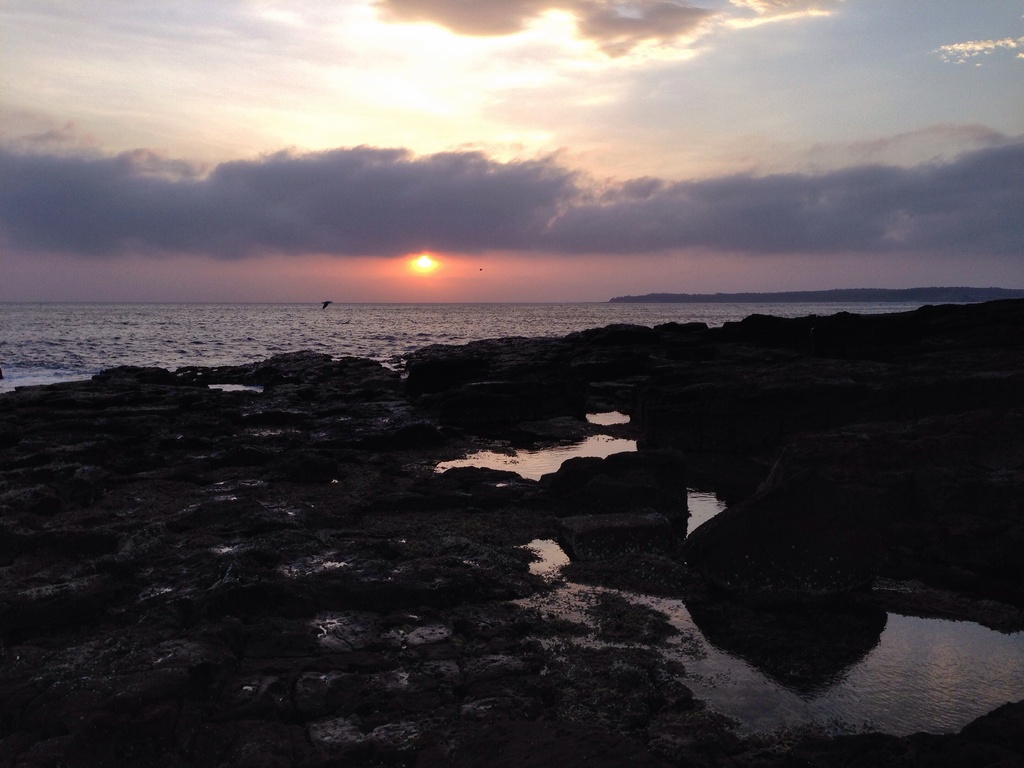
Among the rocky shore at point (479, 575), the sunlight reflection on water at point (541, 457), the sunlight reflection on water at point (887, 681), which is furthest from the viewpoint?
the sunlight reflection on water at point (541, 457)

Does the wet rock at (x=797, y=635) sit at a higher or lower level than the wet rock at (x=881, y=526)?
lower

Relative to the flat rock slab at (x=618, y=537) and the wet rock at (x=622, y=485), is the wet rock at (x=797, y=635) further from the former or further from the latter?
the wet rock at (x=622, y=485)

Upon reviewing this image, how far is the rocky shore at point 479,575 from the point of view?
5.18 meters

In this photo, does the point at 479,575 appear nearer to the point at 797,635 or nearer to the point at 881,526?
the point at 797,635

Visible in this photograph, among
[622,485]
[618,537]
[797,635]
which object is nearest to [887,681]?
[797,635]

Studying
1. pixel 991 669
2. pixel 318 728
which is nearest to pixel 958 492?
pixel 991 669

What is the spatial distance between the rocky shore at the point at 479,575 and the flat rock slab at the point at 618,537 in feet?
0.13

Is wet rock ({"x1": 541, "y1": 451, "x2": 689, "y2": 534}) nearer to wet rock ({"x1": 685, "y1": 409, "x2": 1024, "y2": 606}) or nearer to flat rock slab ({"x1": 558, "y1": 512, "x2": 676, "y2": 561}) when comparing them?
flat rock slab ({"x1": 558, "y1": 512, "x2": 676, "y2": 561})

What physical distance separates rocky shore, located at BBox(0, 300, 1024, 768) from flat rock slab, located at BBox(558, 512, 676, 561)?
4 cm

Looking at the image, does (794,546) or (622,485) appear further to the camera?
(622,485)

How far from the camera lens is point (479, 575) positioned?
338 inches

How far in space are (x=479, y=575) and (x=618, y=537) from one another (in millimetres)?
2265

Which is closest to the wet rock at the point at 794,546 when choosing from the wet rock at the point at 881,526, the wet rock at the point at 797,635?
the wet rock at the point at 881,526

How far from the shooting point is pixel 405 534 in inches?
417
